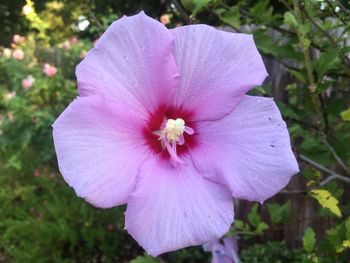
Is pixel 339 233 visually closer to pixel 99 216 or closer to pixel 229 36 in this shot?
pixel 229 36

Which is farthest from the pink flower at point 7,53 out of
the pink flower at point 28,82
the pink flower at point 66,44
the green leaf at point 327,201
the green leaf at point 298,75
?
the green leaf at point 327,201

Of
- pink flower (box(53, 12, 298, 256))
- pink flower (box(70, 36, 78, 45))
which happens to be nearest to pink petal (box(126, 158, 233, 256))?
pink flower (box(53, 12, 298, 256))

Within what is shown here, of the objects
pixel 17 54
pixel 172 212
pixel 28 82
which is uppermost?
pixel 172 212

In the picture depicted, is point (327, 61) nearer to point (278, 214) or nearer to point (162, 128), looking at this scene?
point (162, 128)

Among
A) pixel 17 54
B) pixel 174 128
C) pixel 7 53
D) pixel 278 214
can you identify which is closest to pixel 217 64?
pixel 174 128

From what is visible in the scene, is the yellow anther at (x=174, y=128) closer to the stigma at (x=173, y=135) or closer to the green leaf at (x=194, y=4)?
the stigma at (x=173, y=135)
